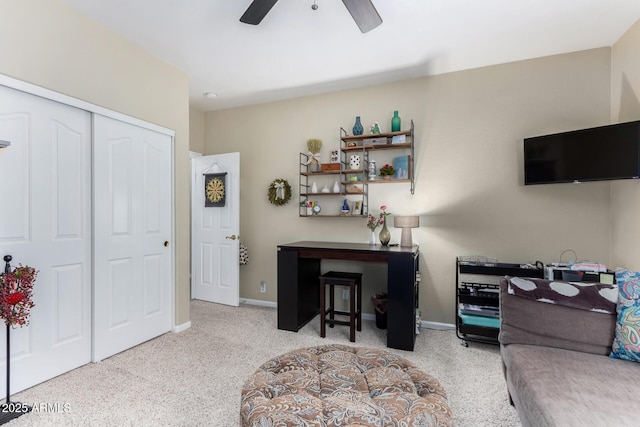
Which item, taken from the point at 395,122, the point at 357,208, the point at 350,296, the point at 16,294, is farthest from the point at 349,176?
the point at 16,294

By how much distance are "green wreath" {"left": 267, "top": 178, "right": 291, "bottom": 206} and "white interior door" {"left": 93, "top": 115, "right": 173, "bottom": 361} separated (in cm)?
123

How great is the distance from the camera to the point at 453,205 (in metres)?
3.23

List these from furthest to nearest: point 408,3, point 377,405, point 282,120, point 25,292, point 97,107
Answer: point 282,120 < point 97,107 < point 408,3 < point 25,292 < point 377,405

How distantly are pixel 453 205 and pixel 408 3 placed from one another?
190 centimetres

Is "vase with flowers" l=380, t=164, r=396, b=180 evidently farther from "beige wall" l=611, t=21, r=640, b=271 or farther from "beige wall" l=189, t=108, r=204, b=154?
"beige wall" l=189, t=108, r=204, b=154

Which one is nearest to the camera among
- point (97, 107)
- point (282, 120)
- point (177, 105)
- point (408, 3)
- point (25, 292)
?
point (25, 292)

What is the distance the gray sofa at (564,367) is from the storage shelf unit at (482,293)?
0.95 m

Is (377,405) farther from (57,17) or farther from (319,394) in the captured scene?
(57,17)

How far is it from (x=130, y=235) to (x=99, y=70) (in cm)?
136

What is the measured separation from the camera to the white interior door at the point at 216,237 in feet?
13.0

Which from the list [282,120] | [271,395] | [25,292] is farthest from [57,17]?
[271,395]

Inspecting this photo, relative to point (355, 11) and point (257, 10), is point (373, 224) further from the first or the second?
point (257, 10)

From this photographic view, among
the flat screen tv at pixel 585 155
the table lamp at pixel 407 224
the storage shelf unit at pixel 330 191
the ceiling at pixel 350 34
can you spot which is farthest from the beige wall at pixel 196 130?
the flat screen tv at pixel 585 155

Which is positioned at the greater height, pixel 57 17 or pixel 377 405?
pixel 57 17
